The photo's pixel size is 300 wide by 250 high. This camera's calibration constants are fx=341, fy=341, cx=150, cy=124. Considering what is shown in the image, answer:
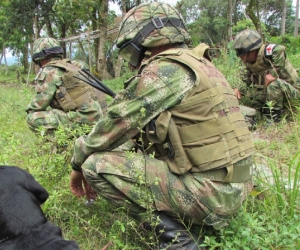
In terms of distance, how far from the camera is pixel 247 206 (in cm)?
265

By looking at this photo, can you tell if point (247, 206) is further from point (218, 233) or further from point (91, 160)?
point (91, 160)

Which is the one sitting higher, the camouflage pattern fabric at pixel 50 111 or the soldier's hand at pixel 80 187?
the camouflage pattern fabric at pixel 50 111

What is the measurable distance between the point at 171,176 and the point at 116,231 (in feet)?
2.04

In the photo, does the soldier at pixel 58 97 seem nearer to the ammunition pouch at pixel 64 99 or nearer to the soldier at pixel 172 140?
the ammunition pouch at pixel 64 99

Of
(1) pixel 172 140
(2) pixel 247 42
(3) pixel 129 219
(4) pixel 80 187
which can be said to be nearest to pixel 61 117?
(4) pixel 80 187

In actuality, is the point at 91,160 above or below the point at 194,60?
below

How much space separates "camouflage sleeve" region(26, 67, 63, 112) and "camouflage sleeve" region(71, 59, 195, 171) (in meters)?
2.23

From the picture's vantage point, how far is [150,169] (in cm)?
224

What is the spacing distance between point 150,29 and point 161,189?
1.06 meters

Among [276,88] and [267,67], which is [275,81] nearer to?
[276,88]

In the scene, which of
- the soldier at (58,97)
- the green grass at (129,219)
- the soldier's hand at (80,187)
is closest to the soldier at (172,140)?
the green grass at (129,219)

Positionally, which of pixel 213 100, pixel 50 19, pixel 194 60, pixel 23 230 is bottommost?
pixel 23 230

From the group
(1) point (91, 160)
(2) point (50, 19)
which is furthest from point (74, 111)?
(2) point (50, 19)

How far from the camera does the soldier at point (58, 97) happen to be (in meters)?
4.26
